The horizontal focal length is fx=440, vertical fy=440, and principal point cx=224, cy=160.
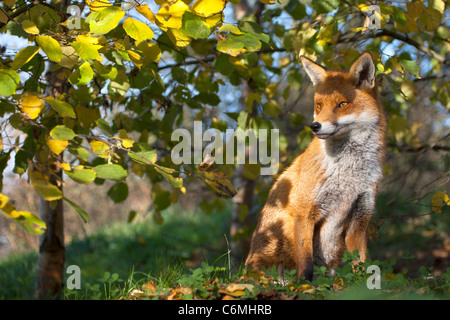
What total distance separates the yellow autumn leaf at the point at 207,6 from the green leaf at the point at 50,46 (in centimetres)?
89

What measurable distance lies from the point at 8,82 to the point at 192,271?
1.75m

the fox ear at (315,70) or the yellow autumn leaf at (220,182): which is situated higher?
the fox ear at (315,70)

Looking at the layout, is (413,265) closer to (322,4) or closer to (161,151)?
(161,151)

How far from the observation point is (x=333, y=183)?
12.0 ft

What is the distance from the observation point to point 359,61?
3518 mm

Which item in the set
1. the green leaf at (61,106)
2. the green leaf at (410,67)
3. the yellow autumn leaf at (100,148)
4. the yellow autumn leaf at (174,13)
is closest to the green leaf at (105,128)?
the yellow autumn leaf at (100,148)

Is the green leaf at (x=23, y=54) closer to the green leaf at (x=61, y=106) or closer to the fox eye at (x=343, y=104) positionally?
the green leaf at (x=61, y=106)

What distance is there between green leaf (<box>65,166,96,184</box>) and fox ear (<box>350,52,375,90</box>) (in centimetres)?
223

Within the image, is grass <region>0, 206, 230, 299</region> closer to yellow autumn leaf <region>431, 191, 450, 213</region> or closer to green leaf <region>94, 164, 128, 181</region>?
yellow autumn leaf <region>431, 191, 450, 213</region>

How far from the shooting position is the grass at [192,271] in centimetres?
287

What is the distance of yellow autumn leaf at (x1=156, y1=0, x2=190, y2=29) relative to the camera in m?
2.77

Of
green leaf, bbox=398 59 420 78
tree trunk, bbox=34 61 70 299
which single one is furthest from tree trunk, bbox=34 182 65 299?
green leaf, bbox=398 59 420 78
